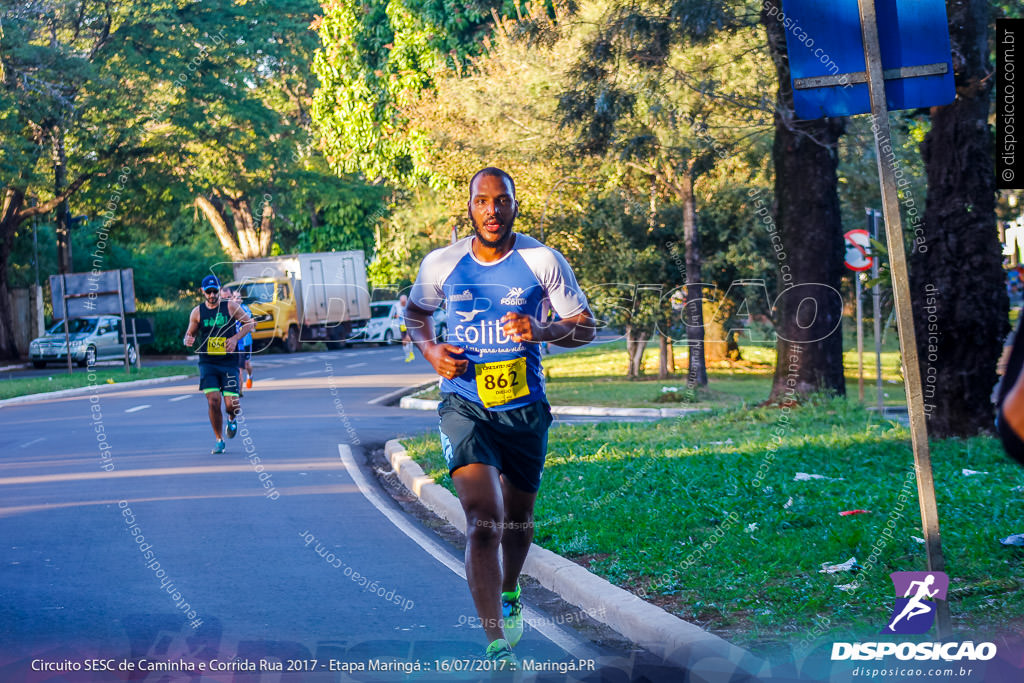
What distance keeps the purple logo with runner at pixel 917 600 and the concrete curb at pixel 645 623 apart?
61cm

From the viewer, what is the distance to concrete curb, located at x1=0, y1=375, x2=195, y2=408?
1010 inches

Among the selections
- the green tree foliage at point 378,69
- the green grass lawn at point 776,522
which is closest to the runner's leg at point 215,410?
the green grass lawn at point 776,522

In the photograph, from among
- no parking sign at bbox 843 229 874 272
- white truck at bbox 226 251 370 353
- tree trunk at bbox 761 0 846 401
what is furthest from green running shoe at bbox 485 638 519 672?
white truck at bbox 226 251 370 353

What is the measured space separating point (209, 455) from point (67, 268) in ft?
90.9

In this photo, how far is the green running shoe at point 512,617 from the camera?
6016 millimetres

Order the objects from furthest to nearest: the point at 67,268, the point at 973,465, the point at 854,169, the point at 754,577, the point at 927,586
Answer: the point at 67,268
the point at 854,169
the point at 973,465
the point at 754,577
the point at 927,586

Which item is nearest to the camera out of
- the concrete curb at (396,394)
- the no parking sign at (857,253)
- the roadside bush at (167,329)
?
the no parking sign at (857,253)

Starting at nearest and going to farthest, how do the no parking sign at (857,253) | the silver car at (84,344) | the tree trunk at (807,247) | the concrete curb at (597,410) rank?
the tree trunk at (807,247), the no parking sign at (857,253), the concrete curb at (597,410), the silver car at (84,344)

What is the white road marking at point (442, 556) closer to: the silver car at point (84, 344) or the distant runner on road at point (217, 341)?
the distant runner on road at point (217, 341)

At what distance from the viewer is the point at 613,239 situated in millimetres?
27750

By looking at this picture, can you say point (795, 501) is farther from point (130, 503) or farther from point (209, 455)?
point (209, 455)

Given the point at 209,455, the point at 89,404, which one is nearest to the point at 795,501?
the point at 209,455

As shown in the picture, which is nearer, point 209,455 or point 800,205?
point 209,455

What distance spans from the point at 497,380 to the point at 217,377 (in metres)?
9.57
